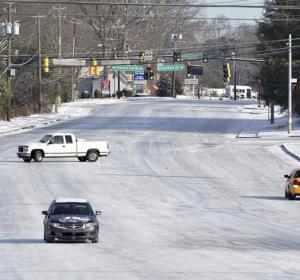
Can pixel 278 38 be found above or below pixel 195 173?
above

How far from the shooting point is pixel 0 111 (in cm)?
10312

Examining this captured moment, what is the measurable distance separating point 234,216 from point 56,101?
79.4 m

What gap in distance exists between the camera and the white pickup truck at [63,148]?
62.7m

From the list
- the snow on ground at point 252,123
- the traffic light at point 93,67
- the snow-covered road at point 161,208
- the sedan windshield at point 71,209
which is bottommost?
the snow-covered road at point 161,208

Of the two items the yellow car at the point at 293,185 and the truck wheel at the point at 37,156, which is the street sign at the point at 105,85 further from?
the yellow car at the point at 293,185

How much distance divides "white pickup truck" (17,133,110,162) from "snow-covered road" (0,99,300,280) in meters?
0.58

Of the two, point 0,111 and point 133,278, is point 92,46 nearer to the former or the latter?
point 0,111

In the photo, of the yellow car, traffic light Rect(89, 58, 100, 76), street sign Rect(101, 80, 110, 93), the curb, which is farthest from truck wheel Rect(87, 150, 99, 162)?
street sign Rect(101, 80, 110, 93)

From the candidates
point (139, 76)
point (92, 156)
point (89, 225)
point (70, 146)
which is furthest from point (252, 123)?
point (89, 225)

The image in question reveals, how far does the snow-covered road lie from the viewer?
2594cm

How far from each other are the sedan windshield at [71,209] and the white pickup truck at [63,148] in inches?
1230

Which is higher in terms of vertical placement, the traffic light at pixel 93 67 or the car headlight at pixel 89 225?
the traffic light at pixel 93 67

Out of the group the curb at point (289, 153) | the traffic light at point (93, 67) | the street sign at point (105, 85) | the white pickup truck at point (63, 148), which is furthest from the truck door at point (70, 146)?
the street sign at point (105, 85)

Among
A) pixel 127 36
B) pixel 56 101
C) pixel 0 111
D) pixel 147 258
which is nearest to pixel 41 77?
pixel 56 101
